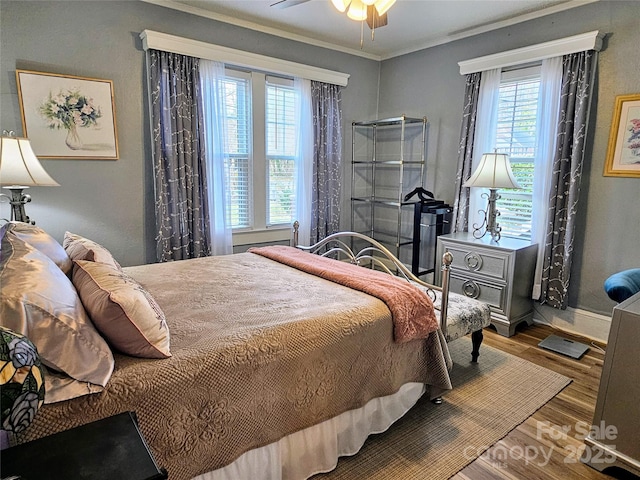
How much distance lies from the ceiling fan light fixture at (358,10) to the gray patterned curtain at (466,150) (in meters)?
2.17

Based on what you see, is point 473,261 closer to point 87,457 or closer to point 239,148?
point 239,148

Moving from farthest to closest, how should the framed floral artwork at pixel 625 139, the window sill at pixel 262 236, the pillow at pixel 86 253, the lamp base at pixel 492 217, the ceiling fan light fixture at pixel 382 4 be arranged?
1. the window sill at pixel 262 236
2. the lamp base at pixel 492 217
3. the framed floral artwork at pixel 625 139
4. the ceiling fan light fixture at pixel 382 4
5. the pillow at pixel 86 253

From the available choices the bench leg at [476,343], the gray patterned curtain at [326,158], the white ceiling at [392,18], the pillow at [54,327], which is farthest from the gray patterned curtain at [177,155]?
the bench leg at [476,343]

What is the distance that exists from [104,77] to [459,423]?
11.5 feet

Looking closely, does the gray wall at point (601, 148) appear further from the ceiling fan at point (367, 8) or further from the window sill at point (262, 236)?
the window sill at point (262, 236)

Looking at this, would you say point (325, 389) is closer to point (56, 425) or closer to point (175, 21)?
point (56, 425)

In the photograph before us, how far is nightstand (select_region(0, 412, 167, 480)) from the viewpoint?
0.82m

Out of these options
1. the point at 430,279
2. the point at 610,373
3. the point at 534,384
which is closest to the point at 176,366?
the point at 610,373

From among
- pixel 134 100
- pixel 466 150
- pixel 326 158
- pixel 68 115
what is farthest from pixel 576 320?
pixel 68 115

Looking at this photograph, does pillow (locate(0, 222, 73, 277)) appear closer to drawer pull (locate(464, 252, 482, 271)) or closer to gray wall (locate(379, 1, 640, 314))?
drawer pull (locate(464, 252, 482, 271))

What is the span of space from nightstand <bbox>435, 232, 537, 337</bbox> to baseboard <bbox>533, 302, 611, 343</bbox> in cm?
11

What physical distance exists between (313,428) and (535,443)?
1.21 m

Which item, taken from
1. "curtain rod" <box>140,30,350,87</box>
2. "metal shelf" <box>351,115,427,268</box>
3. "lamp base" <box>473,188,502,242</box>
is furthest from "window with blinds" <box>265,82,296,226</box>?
"lamp base" <box>473,188,502,242</box>

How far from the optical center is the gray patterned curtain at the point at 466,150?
377cm
